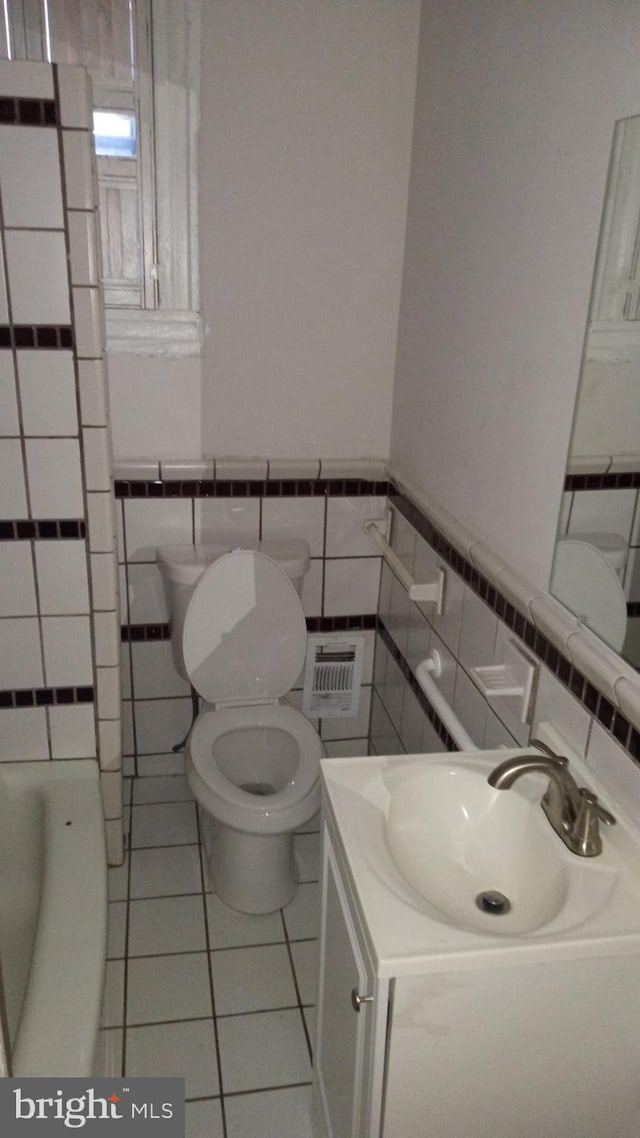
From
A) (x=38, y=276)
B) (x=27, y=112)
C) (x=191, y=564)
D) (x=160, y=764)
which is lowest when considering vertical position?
(x=160, y=764)

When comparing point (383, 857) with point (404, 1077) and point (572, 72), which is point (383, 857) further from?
point (572, 72)

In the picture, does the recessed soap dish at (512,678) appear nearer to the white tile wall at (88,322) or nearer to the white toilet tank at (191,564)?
the white toilet tank at (191,564)

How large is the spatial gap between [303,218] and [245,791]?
152 cm

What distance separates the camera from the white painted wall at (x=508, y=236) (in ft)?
4.18

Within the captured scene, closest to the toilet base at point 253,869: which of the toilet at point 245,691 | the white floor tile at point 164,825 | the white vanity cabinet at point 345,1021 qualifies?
the toilet at point 245,691

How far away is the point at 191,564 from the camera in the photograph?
2266 mm

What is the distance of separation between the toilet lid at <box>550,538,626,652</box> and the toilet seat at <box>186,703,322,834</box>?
953 mm

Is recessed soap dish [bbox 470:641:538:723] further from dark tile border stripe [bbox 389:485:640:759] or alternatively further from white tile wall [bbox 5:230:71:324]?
white tile wall [bbox 5:230:71:324]

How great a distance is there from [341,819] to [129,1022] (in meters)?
1.04

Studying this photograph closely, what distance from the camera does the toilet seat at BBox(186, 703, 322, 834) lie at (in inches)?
79.6

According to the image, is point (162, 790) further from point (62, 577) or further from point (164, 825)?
point (62, 577)

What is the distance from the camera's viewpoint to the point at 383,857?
1.18m

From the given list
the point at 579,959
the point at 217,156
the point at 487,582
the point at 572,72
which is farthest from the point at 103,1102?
the point at 217,156

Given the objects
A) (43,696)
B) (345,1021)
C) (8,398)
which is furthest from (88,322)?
(345,1021)
